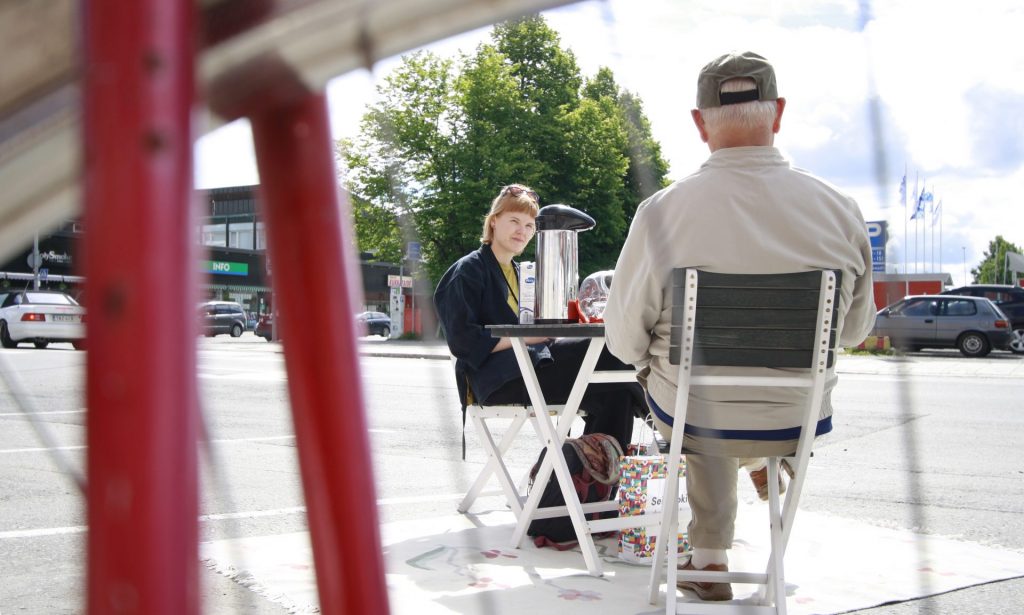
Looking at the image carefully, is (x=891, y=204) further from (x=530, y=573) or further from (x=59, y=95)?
(x=530, y=573)

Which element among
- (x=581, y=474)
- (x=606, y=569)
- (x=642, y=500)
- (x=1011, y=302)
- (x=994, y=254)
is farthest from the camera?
(x=1011, y=302)

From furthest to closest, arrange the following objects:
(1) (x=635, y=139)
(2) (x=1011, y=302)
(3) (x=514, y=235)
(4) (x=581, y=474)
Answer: (2) (x=1011, y=302) < (3) (x=514, y=235) < (4) (x=581, y=474) < (1) (x=635, y=139)

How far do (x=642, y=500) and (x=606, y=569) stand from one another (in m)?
0.24

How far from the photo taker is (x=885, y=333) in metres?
0.50

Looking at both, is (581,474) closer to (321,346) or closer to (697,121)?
(697,121)

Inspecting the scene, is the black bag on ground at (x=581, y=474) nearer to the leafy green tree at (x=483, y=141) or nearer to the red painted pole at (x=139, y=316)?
the leafy green tree at (x=483, y=141)

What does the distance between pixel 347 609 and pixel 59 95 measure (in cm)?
21

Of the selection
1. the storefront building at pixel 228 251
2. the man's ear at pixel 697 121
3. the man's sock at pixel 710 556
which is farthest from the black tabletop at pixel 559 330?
the storefront building at pixel 228 251

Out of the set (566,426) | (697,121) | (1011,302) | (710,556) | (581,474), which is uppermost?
(697,121)

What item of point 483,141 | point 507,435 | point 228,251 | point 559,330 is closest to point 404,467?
point 507,435

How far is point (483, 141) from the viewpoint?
20.9 inches

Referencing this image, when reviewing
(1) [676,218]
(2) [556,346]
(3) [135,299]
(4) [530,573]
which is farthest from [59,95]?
(2) [556,346]

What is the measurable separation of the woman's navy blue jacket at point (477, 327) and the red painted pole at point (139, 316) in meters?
2.84

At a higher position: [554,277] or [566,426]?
[554,277]
